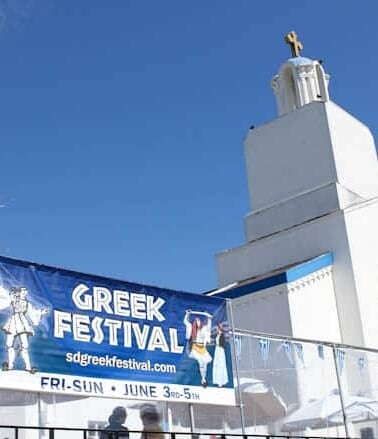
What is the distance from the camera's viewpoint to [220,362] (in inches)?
555

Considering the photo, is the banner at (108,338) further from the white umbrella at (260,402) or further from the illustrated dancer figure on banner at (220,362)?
the white umbrella at (260,402)

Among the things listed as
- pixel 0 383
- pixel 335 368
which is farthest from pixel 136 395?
pixel 335 368

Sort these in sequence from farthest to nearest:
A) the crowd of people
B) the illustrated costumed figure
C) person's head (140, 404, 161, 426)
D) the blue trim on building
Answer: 1. the blue trim on building
2. person's head (140, 404, 161, 426)
3. the crowd of people
4. the illustrated costumed figure

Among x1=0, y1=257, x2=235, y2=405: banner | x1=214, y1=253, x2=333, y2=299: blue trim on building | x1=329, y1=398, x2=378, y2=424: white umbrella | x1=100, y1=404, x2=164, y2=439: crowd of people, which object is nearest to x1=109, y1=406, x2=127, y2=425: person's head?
x1=100, y1=404, x2=164, y2=439: crowd of people

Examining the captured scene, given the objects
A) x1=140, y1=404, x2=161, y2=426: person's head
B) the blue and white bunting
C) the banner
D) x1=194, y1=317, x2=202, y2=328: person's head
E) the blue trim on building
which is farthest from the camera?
the blue trim on building

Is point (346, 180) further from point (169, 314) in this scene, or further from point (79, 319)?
point (79, 319)

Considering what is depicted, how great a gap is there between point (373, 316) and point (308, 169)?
6.97m

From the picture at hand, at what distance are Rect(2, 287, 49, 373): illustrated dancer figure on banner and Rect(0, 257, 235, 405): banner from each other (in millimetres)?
15

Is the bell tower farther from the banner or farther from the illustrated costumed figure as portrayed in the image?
the illustrated costumed figure

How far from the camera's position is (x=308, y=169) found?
29.9m

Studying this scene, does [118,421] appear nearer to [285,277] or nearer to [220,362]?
[220,362]

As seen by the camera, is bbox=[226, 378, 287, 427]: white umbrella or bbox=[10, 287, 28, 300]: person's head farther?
bbox=[226, 378, 287, 427]: white umbrella

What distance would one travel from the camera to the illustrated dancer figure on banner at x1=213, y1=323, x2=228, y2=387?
13953 millimetres

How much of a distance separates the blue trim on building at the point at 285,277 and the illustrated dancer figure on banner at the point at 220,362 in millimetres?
10329
